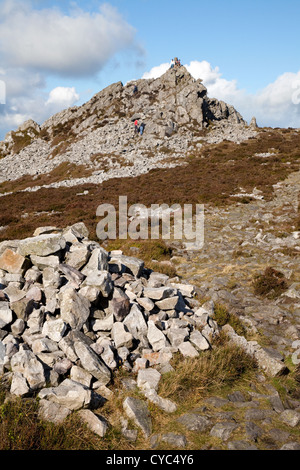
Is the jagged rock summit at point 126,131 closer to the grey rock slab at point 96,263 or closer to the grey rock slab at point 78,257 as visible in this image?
the grey rock slab at point 78,257

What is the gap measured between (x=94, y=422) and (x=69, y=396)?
1.95 ft

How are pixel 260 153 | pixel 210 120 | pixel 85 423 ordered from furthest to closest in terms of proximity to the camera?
pixel 210 120 → pixel 260 153 → pixel 85 423

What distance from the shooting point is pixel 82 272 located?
8516mm

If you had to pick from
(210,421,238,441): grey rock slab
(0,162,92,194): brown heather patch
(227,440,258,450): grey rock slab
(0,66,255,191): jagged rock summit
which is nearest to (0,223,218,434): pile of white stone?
(210,421,238,441): grey rock slab

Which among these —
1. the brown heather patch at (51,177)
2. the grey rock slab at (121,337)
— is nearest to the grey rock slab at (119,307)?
Result: the grey rock slab at (121,337)

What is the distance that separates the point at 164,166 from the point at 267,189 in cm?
2160

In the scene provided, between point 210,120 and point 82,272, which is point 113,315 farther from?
point 210,120

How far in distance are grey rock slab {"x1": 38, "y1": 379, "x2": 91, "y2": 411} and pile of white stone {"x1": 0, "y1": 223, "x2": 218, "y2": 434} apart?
0.05 feet

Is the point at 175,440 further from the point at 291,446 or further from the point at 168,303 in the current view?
the point at 168,303

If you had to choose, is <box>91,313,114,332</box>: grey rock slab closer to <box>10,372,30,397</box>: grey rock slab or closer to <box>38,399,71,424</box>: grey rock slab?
<box>10,372,30,397</box>: grey rock slab

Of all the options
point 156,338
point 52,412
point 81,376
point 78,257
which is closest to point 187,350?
point 156,338

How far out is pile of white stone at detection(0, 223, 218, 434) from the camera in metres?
5.40

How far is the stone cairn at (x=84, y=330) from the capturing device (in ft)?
17.2
